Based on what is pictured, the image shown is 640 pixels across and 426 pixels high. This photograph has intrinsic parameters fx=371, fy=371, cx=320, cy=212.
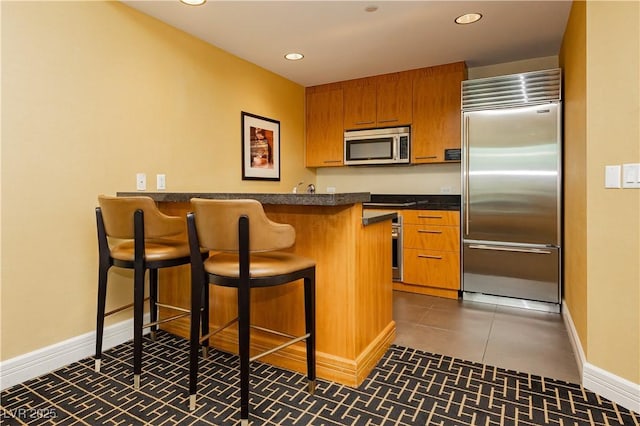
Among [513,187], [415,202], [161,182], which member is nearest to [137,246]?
[161,182]

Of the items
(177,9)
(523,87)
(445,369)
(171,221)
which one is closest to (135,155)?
(171,221)

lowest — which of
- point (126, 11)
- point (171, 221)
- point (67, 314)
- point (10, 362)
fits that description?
point (10, 362)

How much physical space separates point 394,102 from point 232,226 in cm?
324

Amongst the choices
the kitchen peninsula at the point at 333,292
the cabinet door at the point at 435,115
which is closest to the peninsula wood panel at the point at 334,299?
the kitchen peninsula at the point at 333,292

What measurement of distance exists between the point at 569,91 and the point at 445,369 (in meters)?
2.30

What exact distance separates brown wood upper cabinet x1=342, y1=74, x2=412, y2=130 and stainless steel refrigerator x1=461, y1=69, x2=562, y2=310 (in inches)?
31.1

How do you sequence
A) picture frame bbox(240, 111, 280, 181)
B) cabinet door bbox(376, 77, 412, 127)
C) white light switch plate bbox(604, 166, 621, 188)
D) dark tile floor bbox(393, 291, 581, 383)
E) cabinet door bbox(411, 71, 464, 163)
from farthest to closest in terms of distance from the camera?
cabinet door bbox(376, 77, 412, 127), cabinet door bbox(411, 71, 464, 163), picture frame bbox(240, 111, 280, 181), dark tile floor bbox(393, 291, 581, 383), white light switch plate bbox(604, 166, 621, 188)

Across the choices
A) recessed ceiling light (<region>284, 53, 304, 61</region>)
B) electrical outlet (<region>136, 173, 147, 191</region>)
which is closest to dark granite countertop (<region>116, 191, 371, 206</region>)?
electrical outlet (<region>136, 173, 147, 191</region>)

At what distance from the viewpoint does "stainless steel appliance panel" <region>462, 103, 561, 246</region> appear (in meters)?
3.20

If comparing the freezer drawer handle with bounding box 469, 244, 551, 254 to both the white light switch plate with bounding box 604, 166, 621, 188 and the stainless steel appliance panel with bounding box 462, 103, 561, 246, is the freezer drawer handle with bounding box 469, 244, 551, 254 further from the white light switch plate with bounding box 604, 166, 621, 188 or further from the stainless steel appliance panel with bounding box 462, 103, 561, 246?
the white light switch plate with bounding box 604, 166, 621, 188

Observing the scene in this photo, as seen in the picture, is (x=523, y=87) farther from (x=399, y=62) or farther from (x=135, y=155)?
(x=135, y=155)

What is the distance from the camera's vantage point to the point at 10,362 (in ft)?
6.68

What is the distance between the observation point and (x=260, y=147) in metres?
4.06

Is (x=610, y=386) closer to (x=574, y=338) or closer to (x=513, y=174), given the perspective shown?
(x=574, y=338)
